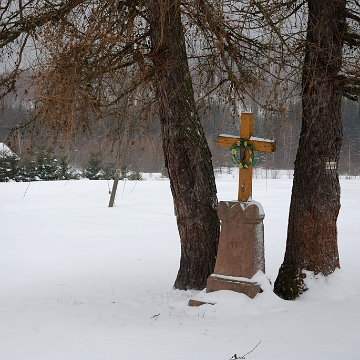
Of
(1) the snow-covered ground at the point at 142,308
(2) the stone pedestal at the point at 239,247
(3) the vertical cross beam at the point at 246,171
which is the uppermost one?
(3) the vertical cross beam at the point at 246,171

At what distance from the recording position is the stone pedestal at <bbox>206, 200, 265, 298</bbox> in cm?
450

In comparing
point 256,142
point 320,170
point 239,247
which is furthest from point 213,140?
point 239,247

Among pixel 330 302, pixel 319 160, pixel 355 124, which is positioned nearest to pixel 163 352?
pixel 330 302

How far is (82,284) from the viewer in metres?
6.71

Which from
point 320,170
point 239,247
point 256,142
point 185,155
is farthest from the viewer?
point 185,155

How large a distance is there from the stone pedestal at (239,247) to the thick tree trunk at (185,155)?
72 centimetres

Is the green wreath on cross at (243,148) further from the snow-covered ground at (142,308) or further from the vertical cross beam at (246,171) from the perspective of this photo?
the snow-covered ground at (142,308)

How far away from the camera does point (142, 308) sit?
4727 millimetres

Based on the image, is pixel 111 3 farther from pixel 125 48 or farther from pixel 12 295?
pixel 12 295

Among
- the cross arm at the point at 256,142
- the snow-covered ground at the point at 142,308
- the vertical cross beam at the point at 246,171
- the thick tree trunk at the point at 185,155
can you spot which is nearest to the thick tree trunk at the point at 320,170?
the snow-covered ground at the point at 142,308

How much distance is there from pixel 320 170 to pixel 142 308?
240cm

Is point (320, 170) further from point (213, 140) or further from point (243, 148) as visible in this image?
point (213, 140)

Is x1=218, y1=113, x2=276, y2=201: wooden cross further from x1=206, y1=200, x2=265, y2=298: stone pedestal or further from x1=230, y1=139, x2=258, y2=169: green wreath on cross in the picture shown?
x1=206, y1=200, x2=265, y2=298: stone pedestal

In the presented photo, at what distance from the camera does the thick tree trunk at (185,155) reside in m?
5.08
